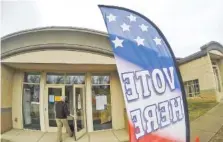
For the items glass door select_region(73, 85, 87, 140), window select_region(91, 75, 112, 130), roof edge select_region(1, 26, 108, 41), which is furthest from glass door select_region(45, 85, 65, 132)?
roof edge select_region(1, 26, 108, 41)

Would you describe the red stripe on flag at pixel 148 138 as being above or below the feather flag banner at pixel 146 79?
below

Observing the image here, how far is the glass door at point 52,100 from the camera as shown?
1097cm

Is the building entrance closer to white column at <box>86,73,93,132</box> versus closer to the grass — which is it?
white column at <box>86,73,93,132</box>

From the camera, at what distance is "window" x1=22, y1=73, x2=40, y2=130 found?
11.0 m

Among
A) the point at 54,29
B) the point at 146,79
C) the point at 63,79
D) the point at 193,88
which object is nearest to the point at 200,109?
the point at 193,88

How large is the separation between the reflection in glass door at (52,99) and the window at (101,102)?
1.70 metres

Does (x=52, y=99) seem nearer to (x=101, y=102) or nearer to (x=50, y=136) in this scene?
(x=50, y=136)

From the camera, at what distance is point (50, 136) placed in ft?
32.3

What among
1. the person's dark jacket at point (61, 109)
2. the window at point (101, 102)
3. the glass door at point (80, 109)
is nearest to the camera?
the person's dark jacket at point (61, 109)

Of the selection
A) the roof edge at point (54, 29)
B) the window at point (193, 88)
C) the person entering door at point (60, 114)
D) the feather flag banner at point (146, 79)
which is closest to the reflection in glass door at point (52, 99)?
the person entering door at point (60, 114)

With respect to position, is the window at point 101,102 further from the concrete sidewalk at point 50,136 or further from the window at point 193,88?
the window at point 193,88

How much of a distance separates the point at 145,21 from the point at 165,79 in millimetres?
1244

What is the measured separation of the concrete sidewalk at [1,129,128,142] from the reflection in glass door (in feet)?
2.41

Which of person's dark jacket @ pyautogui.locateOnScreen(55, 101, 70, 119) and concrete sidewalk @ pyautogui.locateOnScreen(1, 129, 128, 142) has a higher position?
person's dark jacket @ pyautogui.locateOnScreen(55, 101, 70, 119)
